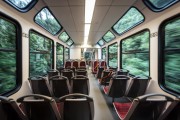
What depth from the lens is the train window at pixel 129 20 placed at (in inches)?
157

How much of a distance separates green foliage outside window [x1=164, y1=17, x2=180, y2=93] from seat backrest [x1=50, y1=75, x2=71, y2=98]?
210 centimetres

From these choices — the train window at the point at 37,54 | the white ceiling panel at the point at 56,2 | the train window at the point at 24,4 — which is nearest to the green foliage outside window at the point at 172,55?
the white ceiling panel at the point at 56,2

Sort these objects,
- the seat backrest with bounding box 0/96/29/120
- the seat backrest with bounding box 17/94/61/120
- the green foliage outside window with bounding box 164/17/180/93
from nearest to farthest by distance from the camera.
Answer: the seat backrest with bounding box 0/96/29/120
the seat backrest with bounding box 17/94/61/120
the green foliage outside window with bounding box 164/17/180/93

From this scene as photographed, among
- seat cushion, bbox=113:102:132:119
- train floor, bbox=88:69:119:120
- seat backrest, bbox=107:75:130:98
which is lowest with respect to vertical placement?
train floor, bbox=88:69:119:120

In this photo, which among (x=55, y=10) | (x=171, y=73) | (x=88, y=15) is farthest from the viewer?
(x=88, y=15)

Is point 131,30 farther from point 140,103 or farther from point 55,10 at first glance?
point 140,103

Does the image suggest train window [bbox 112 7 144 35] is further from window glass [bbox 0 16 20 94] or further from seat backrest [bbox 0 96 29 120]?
seat backrest [bbox 0 96 29 120]

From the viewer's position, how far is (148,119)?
1.74m

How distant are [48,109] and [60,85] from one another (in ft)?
5.50

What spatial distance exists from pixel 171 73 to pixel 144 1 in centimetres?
Answer: 157

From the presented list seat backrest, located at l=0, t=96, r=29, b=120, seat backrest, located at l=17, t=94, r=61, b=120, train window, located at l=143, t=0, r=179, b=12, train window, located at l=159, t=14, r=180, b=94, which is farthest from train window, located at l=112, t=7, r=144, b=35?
seat backrest, located at l=0, t=96, r=29, b=120

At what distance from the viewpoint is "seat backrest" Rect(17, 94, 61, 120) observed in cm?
147

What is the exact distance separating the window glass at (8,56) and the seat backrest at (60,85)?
0.82 metres

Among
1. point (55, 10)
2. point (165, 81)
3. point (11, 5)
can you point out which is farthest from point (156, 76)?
point (11, 5)
